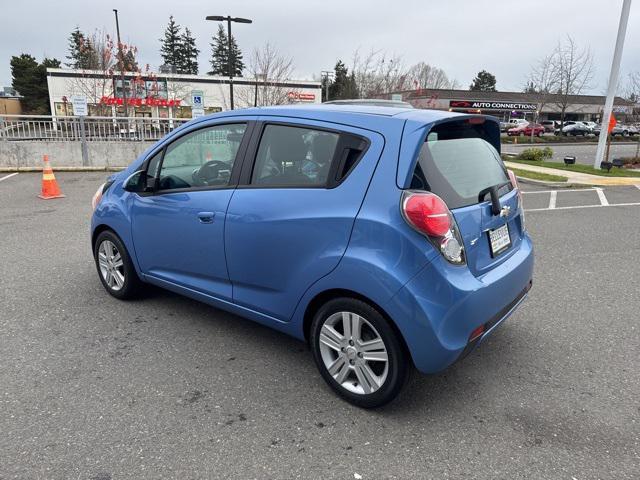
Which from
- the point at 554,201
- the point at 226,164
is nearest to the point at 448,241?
the point at 226,164

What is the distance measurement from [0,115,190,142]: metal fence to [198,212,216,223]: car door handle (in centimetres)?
1310

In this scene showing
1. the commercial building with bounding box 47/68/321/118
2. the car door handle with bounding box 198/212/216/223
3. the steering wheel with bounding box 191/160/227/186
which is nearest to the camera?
the car door handle with bounding box 198/212/216/223

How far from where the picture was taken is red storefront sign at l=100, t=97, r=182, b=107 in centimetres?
3224

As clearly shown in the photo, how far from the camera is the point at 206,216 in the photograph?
3.38 m

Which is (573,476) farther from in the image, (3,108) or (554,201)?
(3,108)

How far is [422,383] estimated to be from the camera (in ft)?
10.3

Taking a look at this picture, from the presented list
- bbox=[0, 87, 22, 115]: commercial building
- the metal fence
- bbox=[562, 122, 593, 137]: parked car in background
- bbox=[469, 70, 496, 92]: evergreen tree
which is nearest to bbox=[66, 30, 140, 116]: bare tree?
the metal fence

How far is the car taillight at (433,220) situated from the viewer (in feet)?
8.13

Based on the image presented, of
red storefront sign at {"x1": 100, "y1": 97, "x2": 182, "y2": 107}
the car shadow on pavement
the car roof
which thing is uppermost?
red storefront sign at {"x1": 100, "y1": 97, "x2": 182, "y2": 107}

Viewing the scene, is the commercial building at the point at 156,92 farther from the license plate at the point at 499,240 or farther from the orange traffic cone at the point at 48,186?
the license plate at the point at 499,240

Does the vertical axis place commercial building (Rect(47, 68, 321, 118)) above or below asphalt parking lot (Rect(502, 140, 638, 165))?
above

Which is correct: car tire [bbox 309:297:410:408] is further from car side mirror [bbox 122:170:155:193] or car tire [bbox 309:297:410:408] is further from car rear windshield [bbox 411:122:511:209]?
car side mirror [bbox 122:170:155:193]

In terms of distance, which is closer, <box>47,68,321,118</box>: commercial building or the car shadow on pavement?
the car shadow on pavement

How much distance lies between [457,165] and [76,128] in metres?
15.4
